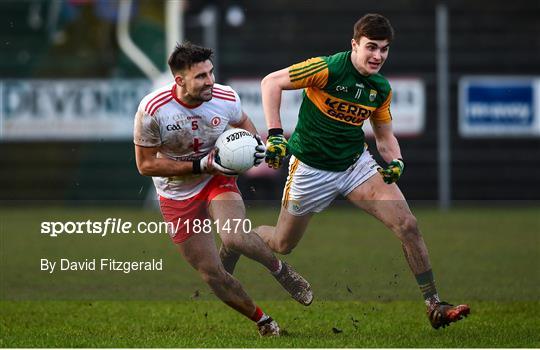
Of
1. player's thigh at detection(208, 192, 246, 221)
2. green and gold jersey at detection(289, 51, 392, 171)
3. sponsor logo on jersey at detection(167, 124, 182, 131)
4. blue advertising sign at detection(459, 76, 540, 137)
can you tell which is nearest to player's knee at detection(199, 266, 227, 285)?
player's thigh at detection(208, 192, 246, 221)

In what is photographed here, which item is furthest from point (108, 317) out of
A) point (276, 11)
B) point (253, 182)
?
point (276, 11)

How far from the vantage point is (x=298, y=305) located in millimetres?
9195

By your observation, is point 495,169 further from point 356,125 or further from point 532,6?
point 356,125

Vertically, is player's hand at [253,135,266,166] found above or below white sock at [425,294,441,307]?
above

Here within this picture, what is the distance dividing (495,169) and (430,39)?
2.32 metres

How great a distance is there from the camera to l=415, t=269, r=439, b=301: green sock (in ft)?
25.5

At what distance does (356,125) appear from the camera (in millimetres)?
8188

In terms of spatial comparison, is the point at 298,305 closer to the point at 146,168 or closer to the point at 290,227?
the point at 290,227

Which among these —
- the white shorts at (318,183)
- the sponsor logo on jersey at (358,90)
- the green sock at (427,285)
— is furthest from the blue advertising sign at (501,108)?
the green sock at (427,285)

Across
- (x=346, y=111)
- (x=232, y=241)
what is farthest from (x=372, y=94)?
(x=232, y=241)

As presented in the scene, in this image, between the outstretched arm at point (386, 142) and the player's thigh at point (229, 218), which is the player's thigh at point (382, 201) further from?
the player's thigh at point (229, 218)

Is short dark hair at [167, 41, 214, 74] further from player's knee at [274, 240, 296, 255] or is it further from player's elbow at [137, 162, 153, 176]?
player's knee at [274, 240, 296, 255]

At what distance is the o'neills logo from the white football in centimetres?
84

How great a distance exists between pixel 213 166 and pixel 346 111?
116 cm
